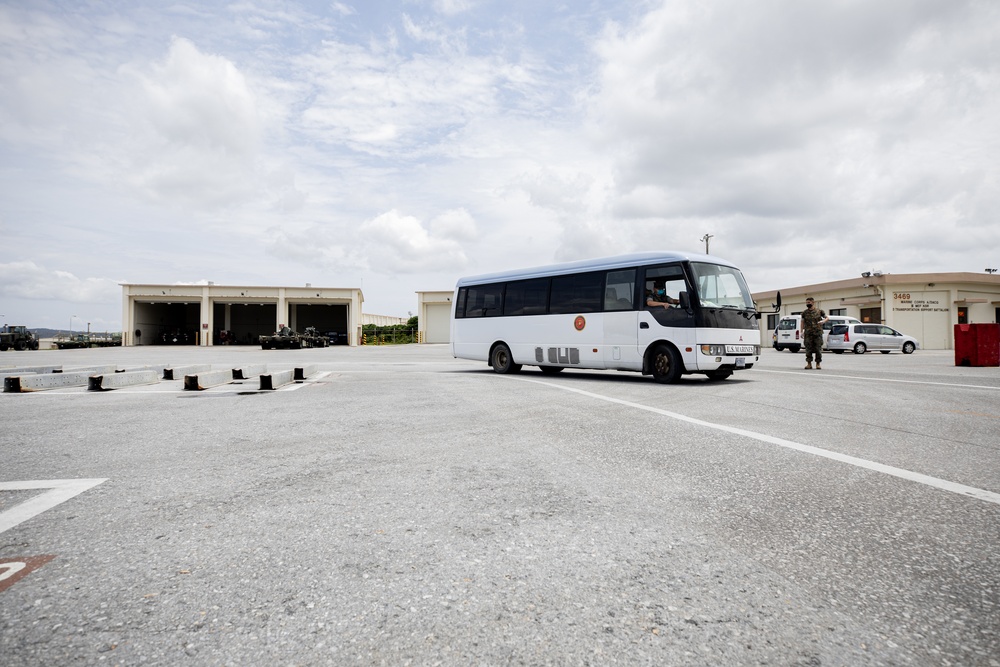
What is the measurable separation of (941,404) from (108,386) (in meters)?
13.8

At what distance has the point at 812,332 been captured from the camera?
16.0 meters

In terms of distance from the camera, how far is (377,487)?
12.0 ft

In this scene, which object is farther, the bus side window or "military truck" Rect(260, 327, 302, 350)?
"military truck" Rect(260, 327, 302, 350)

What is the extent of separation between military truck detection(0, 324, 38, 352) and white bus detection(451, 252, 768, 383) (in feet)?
137

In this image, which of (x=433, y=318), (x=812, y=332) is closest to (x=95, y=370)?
(x=812, y=332)

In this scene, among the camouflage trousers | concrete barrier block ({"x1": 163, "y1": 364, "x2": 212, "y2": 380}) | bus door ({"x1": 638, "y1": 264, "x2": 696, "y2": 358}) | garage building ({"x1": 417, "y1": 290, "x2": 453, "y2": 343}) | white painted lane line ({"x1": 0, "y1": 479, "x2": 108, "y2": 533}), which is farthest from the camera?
garage building ({"x1": 417, "y1": 290, "x2": 453, "y2": 343})

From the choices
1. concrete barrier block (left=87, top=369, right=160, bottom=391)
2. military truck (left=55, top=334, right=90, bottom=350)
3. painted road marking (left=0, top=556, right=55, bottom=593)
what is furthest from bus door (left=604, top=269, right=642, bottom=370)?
military truck (left=55, top=334, right=90, bottom=350)

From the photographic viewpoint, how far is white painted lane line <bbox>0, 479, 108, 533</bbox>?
10.1ft

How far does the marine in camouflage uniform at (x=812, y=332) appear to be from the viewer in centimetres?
1574

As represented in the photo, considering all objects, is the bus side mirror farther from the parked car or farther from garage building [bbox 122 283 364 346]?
garage building [bbox 122 283 364 346]

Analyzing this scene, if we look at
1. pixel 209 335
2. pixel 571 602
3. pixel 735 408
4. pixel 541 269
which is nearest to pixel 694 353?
pixel 735 408

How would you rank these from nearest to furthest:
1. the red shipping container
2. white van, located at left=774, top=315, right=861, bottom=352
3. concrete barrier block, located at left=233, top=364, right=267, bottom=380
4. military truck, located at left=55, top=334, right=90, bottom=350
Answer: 1. concrete barrier block, located at left=233, top=364, right=267, bottom=380
2. the red shipping container
3. white van, located at left=774, top=315, right=861, bottom=352
4. military truck, located at left=55, top=334, right=90, bottom=350

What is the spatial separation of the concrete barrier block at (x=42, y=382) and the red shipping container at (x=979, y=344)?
74.1ft

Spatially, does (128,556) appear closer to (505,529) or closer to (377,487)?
(377,487)
